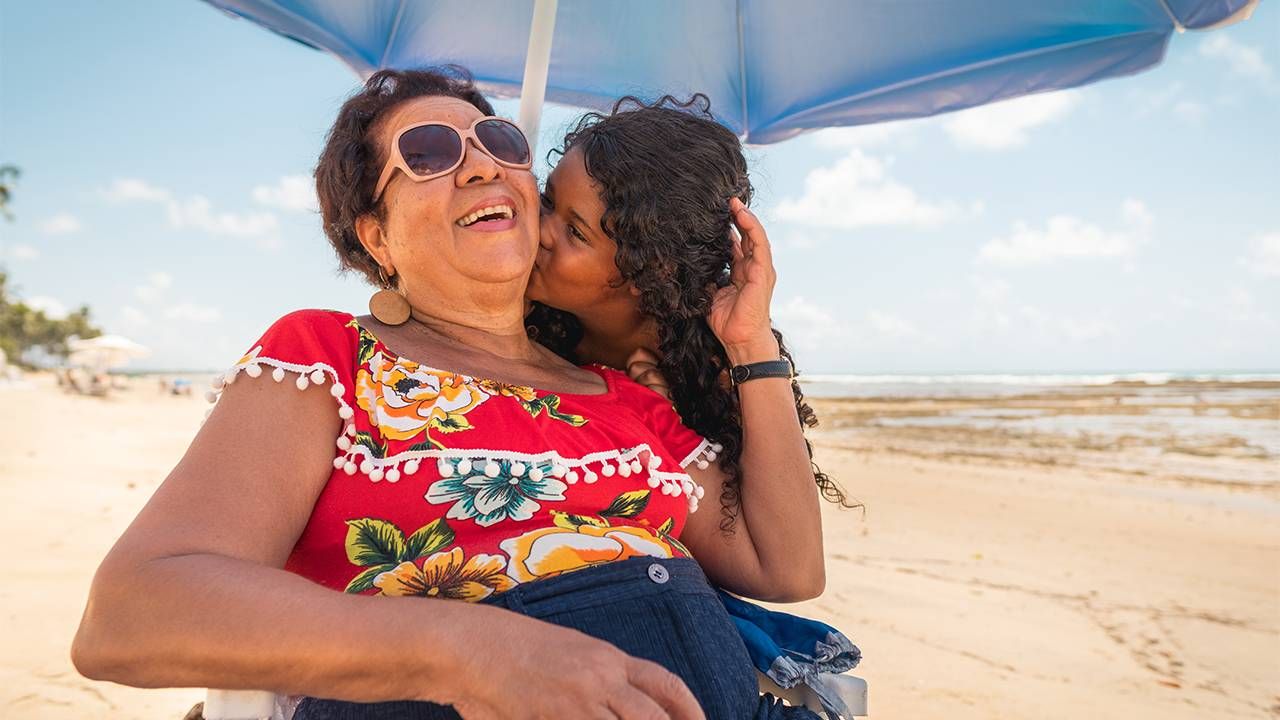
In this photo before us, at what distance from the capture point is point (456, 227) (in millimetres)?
1989

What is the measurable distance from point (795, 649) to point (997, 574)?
506 centimetres

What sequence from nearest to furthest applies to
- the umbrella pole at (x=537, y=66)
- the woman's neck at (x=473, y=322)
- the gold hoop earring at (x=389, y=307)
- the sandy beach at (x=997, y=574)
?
the gold hoop earring at (x=389, y=307), the woman's neck at (x=473, y=322), the umbrella pole at (x=537, y=66), the sandy beach at (x=997, y=574)

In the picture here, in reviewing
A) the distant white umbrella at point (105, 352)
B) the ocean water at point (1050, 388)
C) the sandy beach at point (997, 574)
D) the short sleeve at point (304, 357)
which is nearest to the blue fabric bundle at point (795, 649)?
the short sleeve at point (304, 357)

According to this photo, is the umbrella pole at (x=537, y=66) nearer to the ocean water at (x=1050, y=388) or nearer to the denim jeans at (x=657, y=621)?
the denim jeans at (x=657, y=621)

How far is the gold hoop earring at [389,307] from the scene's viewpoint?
6.30 feet

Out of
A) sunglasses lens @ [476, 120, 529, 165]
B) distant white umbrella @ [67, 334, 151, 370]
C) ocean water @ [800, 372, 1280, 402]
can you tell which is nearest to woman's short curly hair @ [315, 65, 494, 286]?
sunglasses lens @ [476, 120, 529, 165]

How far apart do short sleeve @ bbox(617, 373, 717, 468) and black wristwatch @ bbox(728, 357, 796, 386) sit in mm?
195

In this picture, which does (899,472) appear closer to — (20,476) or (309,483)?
(20,476)

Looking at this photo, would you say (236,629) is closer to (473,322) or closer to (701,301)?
(473,322)

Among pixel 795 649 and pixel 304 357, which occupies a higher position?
pixel 304 357

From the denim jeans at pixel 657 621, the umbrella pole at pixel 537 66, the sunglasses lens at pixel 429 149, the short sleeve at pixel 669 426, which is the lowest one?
the denim jeans at pixel 657 621

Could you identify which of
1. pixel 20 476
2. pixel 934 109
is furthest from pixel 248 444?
pixel 20 476

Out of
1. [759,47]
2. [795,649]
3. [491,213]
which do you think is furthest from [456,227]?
[759,47]

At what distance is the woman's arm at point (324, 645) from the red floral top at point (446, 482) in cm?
37
